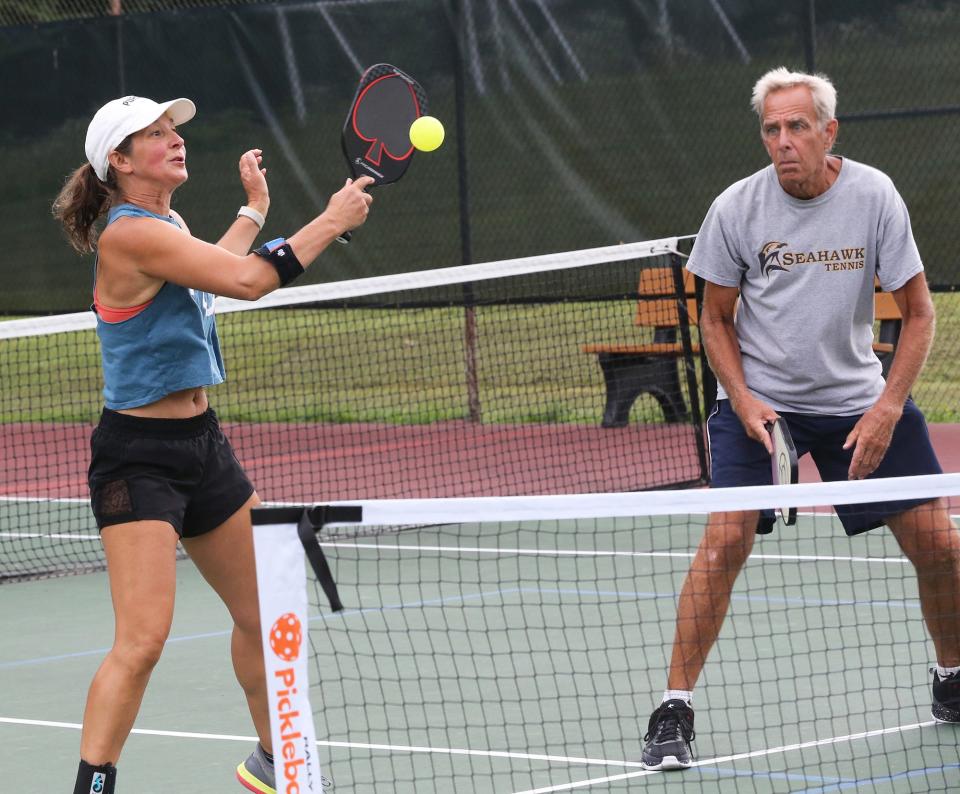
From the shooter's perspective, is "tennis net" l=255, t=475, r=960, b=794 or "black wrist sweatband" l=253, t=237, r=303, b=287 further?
"tennis net" l=255, t=475, r=960, b=794

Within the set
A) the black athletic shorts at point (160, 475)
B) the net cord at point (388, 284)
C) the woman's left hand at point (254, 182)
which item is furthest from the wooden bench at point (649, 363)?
the black athletic shorts at point (160, 475)

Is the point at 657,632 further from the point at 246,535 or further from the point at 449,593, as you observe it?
the point at 246,535

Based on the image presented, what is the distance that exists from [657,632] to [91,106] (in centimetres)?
898

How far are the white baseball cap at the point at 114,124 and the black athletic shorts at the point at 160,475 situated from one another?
1.86ft

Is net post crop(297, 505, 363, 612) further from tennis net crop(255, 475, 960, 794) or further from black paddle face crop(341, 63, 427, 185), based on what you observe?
black paddle face crop(341, 63, 427, 185)

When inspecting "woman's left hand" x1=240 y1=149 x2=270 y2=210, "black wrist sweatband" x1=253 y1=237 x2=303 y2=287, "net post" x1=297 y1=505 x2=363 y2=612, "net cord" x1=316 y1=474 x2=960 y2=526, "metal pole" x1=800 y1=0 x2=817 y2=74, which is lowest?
"net post" x1=297 y1=505 x2=363 y2=612

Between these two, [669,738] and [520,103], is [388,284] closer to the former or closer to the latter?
[669,738]

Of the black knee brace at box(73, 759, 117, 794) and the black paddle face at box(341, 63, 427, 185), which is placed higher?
the black paddle face at box(341, 63, 427, 185)

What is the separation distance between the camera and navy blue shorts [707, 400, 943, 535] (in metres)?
4.96

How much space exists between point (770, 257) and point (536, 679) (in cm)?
158

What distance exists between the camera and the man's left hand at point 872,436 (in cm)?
481

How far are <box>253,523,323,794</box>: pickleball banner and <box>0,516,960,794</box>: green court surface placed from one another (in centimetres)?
121

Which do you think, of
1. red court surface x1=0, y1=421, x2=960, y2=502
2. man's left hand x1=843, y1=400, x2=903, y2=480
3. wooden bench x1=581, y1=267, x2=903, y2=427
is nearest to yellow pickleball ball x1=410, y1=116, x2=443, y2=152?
man's left hand x1=843, y1=400, x2=903, y2=480

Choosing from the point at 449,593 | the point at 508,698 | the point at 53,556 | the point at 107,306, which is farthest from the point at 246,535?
the point at 53,556
